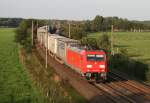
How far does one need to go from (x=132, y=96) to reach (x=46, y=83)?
7.56m

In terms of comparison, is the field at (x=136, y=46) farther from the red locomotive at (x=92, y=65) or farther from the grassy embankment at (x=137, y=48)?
the red locomotive at (x=92, y=65)

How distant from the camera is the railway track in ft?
74.4

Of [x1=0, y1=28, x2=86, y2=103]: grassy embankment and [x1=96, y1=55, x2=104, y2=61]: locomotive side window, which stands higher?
[x1=96, y1=55, x2=104, y2=61]: locomotive side window

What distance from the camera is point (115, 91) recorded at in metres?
25.5

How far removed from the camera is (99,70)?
28.4m

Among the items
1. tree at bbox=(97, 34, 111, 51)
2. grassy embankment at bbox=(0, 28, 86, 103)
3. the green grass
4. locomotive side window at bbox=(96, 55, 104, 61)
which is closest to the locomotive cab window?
locomotive side window at bbox=(96, 55, 104, 61)

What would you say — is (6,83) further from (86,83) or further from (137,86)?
(137,86)

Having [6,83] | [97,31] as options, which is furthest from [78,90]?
[97,31]

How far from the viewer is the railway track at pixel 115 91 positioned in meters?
22.7

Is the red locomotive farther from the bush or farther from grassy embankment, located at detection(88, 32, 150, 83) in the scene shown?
the bush

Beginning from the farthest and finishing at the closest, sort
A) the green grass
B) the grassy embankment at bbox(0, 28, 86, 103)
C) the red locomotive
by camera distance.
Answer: the red locomotive, the green grass, the grassy embankment at bbox(0, 28, 86, 103)

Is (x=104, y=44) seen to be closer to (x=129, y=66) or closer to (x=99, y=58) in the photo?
(x=129, y=66)

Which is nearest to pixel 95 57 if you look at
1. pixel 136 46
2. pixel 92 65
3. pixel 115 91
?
pixel 92 65

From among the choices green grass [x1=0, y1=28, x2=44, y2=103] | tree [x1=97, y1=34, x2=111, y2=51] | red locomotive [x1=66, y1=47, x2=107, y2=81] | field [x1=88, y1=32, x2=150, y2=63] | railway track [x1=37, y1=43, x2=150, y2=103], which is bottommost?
field [x1=88, y1=32, x2=150, y2=63]
